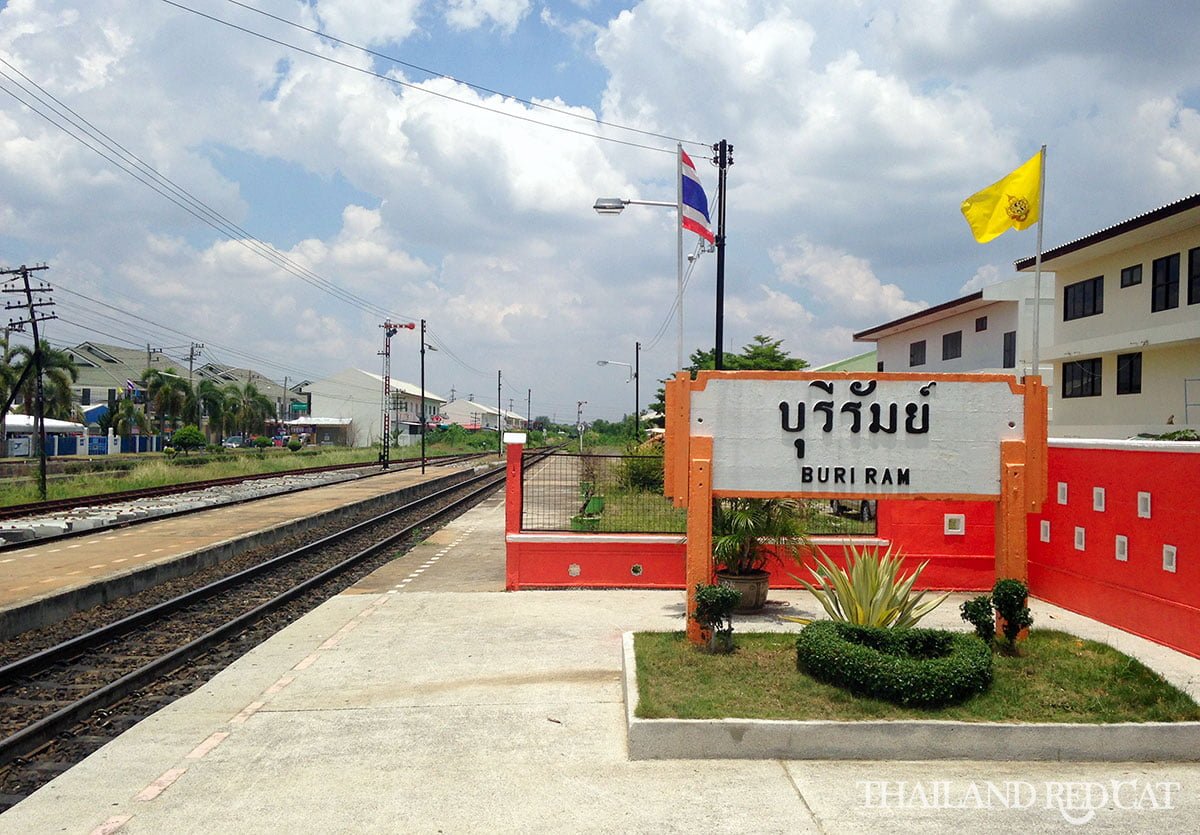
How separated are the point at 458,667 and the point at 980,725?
461 cm

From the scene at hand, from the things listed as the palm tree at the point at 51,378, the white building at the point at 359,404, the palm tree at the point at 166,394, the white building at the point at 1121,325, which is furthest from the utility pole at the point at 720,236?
the white building at the point at 359,404

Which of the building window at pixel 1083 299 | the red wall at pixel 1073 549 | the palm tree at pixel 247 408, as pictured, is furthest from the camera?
the palm tree at pixel 247 408

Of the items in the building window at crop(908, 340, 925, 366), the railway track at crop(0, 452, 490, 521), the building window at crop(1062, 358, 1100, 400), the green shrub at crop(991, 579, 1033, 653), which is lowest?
the railway track at crop(0, 452, 490, 521)

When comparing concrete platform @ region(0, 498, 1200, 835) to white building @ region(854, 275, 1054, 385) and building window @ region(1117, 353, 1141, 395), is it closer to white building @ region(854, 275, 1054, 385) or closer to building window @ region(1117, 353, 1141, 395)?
building window @ region(1117, 353, 1141, 395)

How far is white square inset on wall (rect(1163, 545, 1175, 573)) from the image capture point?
8.64 metres

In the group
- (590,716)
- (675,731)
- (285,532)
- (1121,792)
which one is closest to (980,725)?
(1121,792)

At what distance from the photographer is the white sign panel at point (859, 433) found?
8.49m

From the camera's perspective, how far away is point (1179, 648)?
8500 mm

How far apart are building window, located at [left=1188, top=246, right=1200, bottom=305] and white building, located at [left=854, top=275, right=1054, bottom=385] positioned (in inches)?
212

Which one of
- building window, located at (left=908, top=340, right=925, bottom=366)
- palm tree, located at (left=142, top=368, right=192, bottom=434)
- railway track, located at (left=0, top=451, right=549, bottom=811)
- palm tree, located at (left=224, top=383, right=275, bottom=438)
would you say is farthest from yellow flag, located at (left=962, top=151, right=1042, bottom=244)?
palm tree, located at (left=224, top=383, right=275, bottom=438)

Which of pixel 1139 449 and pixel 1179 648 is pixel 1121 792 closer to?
pixel 1179 648

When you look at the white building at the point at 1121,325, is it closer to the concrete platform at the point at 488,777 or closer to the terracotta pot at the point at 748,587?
the terracotta pot at the point at 748,587

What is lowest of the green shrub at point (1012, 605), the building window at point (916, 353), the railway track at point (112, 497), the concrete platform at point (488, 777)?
the railway track at point (112, 497)

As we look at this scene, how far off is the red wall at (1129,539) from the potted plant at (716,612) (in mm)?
4421
